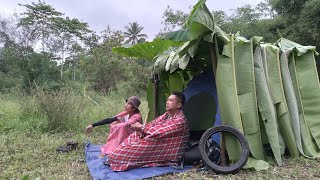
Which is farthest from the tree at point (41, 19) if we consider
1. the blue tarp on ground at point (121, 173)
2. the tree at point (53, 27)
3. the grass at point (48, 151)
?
the blue tarp on ground at point (121, 173)

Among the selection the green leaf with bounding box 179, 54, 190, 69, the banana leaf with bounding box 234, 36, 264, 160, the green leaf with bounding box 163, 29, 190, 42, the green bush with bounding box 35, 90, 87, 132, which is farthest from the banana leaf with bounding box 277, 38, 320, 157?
the green bush with bounding box 35, 90, 87, 132

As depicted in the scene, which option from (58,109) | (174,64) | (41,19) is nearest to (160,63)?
(174,64)

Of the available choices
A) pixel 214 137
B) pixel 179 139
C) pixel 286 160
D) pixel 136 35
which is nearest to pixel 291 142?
pixel 286 160

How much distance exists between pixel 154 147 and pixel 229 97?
111cm

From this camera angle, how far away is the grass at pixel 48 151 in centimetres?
381

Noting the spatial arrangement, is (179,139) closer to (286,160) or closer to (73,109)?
(286,160)

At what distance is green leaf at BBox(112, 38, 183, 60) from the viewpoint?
225 inches

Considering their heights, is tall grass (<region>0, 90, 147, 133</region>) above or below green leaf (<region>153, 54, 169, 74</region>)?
below

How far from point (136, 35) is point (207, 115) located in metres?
39.0

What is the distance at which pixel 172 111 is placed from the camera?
170 inches

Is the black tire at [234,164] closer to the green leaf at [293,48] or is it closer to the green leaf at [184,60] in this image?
the green leaf at [184,60]

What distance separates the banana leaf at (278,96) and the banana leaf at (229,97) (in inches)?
30.0

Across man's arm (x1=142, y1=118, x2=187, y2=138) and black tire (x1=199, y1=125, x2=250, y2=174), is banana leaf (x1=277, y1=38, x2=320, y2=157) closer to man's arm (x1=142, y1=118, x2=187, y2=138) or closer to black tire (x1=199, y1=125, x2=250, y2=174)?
black tire (x1=199, y1=125, x2=250, y2=174)

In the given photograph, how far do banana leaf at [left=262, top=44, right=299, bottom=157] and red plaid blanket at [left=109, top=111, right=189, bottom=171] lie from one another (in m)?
1.33
